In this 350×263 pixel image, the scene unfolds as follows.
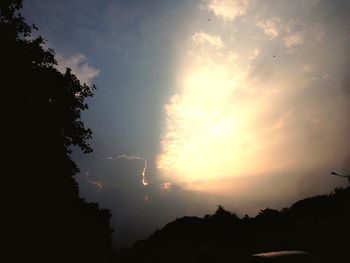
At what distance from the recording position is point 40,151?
1301 centimetres

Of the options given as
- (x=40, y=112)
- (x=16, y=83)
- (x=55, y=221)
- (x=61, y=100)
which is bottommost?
(x=55, y=221)

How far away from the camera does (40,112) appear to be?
1390 centimetres

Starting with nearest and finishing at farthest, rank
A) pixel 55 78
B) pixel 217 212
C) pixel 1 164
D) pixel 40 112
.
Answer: pixel 1 164
pixel 40 112
pixel 55 78
pixel 217 212

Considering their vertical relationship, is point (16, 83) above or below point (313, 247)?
above

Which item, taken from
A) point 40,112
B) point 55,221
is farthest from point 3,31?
point 55,221

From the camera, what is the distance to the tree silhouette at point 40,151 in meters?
11.6

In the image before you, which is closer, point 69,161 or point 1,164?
point 1,164

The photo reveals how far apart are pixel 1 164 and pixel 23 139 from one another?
4.64ft

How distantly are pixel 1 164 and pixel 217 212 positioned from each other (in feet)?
171

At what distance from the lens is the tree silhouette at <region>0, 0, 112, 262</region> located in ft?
38.0

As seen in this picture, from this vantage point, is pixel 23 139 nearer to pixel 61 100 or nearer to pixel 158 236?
pixel 61 100

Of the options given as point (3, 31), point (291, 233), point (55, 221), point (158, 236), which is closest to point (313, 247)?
point (291, 233)

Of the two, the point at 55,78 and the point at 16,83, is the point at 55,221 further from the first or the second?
the point at 55,78

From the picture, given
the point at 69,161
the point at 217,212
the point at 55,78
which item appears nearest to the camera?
the point at 55,78
